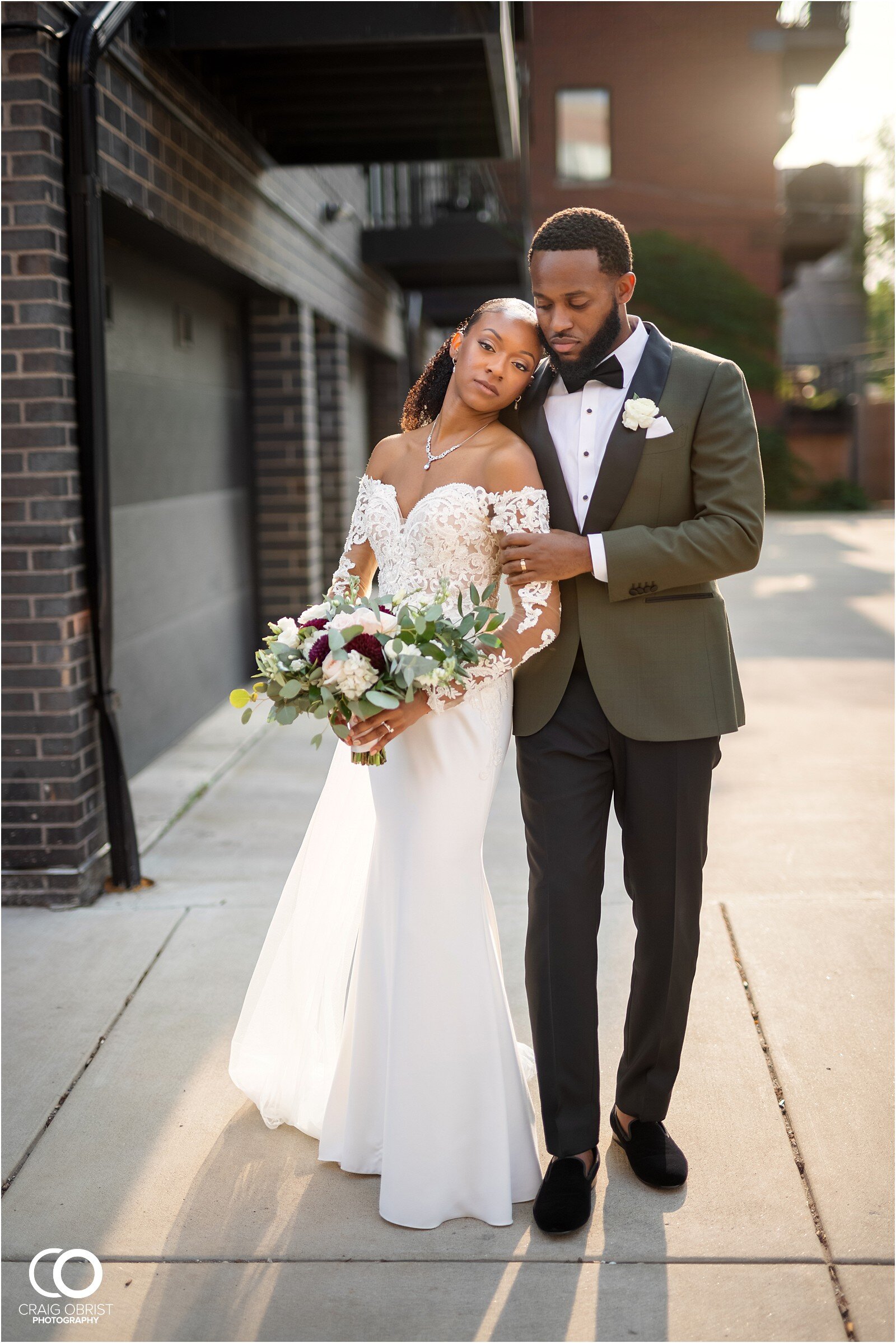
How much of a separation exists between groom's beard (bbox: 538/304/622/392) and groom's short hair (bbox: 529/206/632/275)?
0.33 ft

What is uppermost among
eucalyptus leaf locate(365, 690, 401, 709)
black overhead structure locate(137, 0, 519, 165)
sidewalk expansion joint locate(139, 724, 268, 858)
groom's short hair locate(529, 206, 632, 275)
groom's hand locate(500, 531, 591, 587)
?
black overhead structure locate(137, 0, 519, 165)

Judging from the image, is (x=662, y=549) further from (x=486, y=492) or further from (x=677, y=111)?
(x=677, y=111)

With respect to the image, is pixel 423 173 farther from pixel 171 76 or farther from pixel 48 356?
pixel 48 356

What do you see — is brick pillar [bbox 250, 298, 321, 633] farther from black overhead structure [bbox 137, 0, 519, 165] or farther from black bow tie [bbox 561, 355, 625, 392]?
black bow tie [bbox 561, 355, 625, 392]

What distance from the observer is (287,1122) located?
10.0 ft

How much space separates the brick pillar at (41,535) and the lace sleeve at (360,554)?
70.5 inches

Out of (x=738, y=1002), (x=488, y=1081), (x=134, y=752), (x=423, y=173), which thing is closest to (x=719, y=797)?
(x=738, y=1002)

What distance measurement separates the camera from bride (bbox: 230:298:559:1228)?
2.61 m

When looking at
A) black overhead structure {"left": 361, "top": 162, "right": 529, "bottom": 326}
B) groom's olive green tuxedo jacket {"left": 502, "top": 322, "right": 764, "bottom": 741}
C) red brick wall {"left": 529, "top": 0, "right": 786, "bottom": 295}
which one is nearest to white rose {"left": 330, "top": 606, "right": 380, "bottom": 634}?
groom's olive green tuxedo jacket {"left": 502, "top": 322, "right": 764, "bottom": 741}

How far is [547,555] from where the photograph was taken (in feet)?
8.24

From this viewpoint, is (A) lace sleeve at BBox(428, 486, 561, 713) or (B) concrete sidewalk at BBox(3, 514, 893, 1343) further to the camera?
(A) lace sleeve at BBox(428, 486, 561, 713)

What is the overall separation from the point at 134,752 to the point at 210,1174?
360 centimetres

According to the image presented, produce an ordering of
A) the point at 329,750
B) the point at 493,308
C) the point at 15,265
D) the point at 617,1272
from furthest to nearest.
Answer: the point at 329,750 → the point at 15,265 → the point at 493,308 → the point at 617,1272

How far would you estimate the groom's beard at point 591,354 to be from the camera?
2.58 metres
